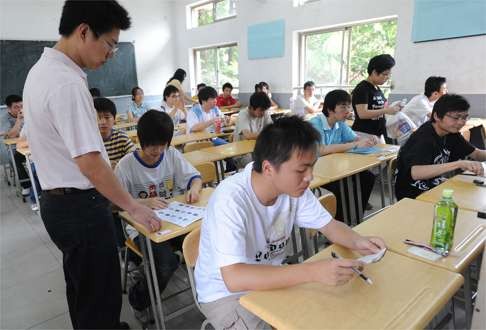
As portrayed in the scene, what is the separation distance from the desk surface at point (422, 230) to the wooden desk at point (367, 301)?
0.38ft

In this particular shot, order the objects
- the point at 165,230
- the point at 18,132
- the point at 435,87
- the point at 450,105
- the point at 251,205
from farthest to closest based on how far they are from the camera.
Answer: the point at 18,132
the point at 435,87
the point at 450,105
the point at 165,230
the point at 251,205

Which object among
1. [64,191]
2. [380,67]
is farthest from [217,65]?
[64,191]

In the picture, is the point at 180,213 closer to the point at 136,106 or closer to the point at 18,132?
the point at 18,132

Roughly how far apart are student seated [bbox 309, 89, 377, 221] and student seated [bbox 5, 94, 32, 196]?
372cm


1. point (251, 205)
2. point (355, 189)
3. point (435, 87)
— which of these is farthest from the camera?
point (435, 87)

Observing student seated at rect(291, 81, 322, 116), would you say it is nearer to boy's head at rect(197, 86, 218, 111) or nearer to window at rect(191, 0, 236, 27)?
boy's head at rect(197, 86, 218, 111)

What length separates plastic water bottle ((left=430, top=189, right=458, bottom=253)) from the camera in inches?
43.0

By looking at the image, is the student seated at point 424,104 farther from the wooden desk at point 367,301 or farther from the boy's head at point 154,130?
the wooden desk at point 367,301

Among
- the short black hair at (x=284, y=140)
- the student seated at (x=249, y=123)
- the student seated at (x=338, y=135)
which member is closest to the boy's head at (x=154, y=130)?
the short black hair at (x=284, y=140)

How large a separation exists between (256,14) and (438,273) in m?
6.79

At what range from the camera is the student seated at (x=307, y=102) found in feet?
19.1

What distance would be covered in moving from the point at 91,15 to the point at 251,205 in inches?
34.8

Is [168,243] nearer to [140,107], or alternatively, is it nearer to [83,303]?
[83,303]

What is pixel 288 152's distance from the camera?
39.1 inches
